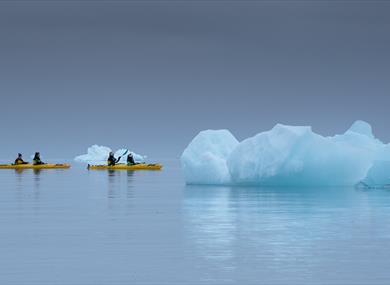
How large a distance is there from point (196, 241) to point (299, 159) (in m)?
20.7

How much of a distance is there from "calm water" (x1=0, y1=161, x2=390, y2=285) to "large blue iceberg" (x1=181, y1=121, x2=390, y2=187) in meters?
5.23

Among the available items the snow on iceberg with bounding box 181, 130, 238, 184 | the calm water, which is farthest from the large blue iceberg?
the calm water

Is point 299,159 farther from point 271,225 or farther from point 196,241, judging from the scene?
point 196,241

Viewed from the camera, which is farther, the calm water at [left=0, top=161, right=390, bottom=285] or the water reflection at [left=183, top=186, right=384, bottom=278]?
the water reflection at [left=183, top=186, right=384, bottom=278]

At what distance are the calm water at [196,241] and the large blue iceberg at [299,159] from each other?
5233mm

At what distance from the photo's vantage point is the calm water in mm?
15609

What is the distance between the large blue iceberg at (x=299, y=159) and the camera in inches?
1566

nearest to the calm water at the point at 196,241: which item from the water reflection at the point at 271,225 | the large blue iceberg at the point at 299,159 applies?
the water reflection at the point at 271,225

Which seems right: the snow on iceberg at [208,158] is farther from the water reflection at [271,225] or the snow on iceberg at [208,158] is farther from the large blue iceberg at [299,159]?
the water reflection at [271,225]

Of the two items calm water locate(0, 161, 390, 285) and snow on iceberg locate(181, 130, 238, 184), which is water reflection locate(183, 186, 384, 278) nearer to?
calm water locate(0, 161, 390, 285)

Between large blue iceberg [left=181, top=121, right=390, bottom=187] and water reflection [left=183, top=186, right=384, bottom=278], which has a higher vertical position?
Result: large blue iceberg [left=181, top=121, right=390, bottom=187]

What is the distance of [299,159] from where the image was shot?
40156mm

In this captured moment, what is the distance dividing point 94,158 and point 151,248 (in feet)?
290

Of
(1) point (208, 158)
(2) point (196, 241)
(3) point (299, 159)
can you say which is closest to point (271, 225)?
(2) point (196, 241)
